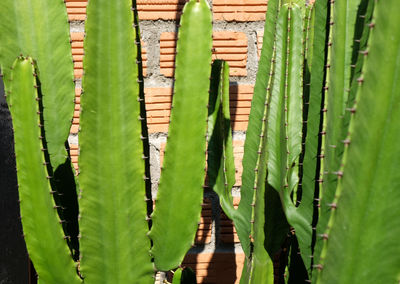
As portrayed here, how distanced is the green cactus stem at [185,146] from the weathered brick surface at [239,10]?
1.35 feet

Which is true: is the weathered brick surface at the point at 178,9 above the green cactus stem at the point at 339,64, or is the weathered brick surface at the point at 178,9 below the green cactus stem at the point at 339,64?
above

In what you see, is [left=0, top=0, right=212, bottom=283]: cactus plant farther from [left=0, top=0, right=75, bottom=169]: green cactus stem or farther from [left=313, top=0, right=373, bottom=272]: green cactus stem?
[left=313, top=0, right=373, bottom=272]: green cactus stem

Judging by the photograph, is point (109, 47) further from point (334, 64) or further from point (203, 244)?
point (203, 244)

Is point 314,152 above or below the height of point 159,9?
below

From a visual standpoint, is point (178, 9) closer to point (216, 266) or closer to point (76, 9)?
point (76, 9)

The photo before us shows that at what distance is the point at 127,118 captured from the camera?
24.1 inches

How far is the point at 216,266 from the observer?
1.04 meters

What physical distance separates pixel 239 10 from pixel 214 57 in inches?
4.5

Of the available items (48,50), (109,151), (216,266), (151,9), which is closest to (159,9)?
(151,9)

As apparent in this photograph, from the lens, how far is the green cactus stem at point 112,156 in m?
0.60

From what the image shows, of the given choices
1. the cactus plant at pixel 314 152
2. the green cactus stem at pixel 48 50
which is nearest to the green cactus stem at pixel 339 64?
the cactus plant at pixel 314 152

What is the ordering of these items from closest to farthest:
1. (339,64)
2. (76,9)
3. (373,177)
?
(373,177)
(339,64)
(76,9)

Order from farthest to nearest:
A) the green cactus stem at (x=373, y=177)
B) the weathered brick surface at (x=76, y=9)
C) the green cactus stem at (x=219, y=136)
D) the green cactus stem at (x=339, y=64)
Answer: the weathered brick surface at (x=76, y=9) < the green cactus stem at (x=219, y=136) < the green cactus stem at (x=339, y=64) < the green cactus stem at (x=373, y=177)

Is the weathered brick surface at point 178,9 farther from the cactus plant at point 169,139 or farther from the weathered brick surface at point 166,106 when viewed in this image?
the cactus plant at point 169,139
